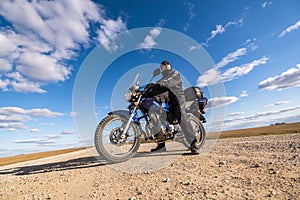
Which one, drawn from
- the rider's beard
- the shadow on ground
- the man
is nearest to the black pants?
the man

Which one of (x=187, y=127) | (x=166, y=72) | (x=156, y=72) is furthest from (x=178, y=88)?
(x=187, y=127)

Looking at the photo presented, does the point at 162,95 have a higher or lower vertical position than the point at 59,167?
higher

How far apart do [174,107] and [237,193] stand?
3919 mm

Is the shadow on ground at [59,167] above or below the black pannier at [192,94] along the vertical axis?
below

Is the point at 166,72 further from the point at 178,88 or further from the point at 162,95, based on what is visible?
the point at 162,95

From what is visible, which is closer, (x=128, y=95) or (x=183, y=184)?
(x=183, y=184)

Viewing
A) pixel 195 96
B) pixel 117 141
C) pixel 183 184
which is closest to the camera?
pixel 183 184

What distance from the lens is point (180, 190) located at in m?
2.69

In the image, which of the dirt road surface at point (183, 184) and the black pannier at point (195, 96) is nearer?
the dirt road surface at point (183, 184)

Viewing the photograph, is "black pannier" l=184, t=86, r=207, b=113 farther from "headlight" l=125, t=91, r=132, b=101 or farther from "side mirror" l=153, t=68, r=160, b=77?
"headlight" l=125, t=91, r=132, b=101

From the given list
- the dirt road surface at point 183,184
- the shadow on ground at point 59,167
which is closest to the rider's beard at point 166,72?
the dirt road surface at point 183,184

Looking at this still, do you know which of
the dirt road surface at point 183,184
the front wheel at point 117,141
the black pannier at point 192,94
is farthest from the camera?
the black pannier at point 192,94

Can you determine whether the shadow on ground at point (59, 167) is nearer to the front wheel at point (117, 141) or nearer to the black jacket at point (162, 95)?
the front wheel at point (117, 141)

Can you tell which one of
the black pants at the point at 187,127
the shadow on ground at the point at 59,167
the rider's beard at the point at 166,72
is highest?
the rider's beard at the point at 166,72
